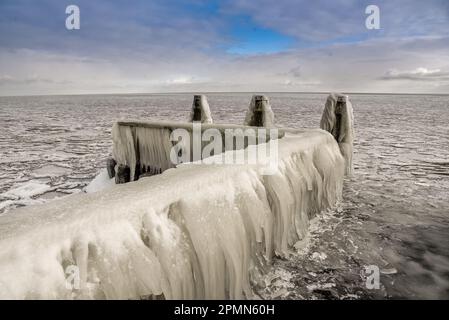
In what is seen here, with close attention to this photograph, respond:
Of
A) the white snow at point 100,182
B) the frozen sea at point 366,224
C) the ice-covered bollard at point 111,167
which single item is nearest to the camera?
the frozen sea at point 366,224

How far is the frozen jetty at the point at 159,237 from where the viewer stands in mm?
1784

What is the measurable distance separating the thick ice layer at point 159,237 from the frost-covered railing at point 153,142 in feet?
7.07

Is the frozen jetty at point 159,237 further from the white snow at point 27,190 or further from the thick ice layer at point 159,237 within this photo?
the white snow at point 27,190

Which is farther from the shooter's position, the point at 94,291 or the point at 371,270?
the point at 371,270

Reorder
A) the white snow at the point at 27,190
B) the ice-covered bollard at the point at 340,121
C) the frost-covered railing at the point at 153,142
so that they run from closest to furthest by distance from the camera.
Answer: the frost-covered railing at the point at 153,142
the ice-covered bollard at the point at 340,121
the white snow at the point at 27,190

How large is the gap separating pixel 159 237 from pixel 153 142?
210 inches

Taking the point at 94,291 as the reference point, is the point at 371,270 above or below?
below

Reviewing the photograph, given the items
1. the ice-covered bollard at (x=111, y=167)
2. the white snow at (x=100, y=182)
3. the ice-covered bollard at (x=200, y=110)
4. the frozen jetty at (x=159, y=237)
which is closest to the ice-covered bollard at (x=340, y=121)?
the frozen jetty at (x=159, y=237)

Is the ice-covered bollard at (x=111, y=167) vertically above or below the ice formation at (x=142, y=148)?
below

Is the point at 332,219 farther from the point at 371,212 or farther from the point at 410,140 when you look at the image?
the point at 410,140
